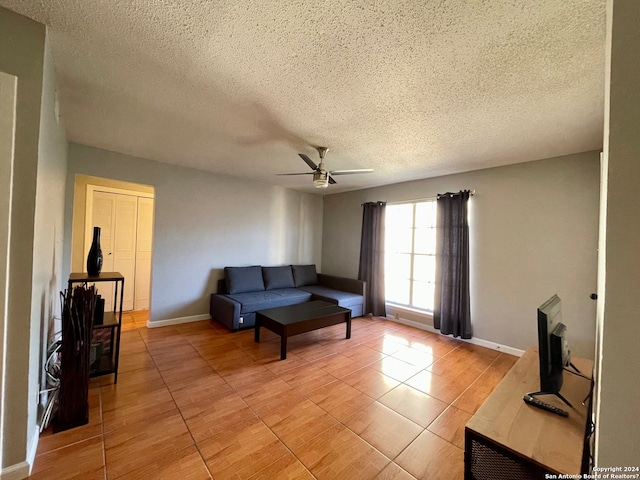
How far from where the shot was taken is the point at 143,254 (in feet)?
14.9

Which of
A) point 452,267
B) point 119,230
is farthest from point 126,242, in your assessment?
point 452,267

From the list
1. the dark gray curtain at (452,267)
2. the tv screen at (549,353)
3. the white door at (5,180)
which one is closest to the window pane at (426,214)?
the dark gray curtain at (452,267)

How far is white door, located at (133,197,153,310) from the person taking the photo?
4.50 metres

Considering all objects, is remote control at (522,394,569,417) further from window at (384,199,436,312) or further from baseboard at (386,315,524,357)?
window at (384,199,436,312)

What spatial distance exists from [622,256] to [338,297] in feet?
12.3

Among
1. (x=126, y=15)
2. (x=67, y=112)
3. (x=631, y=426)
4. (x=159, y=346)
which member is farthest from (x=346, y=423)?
(x=67, y=112)

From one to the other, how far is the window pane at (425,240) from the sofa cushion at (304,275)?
7.01 ft

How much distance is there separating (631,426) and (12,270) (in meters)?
2.46

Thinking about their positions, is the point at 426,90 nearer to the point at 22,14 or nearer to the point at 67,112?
the point at 22,14

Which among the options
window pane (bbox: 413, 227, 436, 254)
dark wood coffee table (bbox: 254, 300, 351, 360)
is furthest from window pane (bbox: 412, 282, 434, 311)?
dark wood coffee table (bbox: 254, 300, 351, 360)

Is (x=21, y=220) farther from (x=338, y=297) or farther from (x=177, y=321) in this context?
A: (x=338, y=297)

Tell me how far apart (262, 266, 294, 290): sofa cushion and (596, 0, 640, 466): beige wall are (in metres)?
4.28

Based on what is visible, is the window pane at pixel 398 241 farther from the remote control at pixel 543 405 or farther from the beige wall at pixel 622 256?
the beige wall at pixel 622 256

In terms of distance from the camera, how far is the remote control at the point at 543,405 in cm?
125
